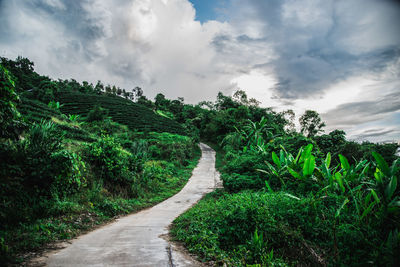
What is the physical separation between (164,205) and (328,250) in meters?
5.87

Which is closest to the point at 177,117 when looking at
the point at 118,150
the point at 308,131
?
the point at 308,131

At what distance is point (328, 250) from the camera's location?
11.9ft

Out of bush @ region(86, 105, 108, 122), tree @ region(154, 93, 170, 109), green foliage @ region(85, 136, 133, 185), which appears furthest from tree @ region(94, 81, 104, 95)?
green foliage @ region(85, 136, 133, 185)

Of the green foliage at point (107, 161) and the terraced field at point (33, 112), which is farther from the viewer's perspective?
the terraced field at point (33, 112)

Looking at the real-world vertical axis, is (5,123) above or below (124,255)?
above

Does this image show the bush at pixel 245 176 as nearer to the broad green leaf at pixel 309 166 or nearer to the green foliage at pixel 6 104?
the broad green leaf at pixel 309 166

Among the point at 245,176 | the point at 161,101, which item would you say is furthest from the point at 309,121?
the point at 161,101

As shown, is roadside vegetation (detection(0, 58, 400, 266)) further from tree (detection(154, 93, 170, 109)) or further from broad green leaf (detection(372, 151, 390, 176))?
tree (detection(154, 93, 170, 109))

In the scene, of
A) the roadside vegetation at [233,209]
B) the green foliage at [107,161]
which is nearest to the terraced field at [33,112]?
the green foliage at [107,161]

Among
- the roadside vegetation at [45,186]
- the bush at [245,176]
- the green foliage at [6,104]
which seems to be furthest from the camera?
the bush at [245,176]

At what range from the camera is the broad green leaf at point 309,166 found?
4.91 meters

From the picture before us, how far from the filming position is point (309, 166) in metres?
4.95

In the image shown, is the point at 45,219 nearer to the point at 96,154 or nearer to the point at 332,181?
the point at 96,154

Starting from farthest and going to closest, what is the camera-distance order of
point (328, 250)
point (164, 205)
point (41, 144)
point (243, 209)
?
point (164, 205), point (41, 144), point (243, 209), point (328, 250)
